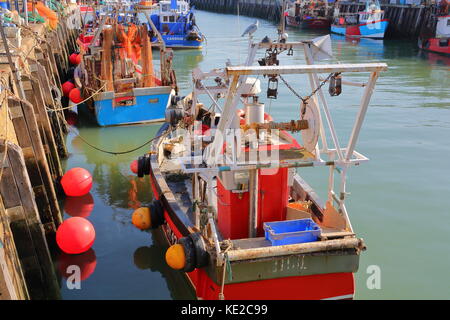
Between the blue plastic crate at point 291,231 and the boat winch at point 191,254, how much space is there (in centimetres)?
87

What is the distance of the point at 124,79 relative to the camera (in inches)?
657

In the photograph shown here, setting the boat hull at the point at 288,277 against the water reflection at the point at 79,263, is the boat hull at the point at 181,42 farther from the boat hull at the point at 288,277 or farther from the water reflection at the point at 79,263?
the boat hull at the point at 288,277

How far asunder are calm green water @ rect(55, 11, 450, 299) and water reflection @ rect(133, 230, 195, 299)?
0.02 meters

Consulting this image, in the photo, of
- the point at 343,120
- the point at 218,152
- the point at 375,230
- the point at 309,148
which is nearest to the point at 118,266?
the point at 218,152

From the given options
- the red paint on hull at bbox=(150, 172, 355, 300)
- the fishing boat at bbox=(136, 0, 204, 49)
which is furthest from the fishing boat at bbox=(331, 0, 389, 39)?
the red paint on hull at bbox=(150, 172, 355, 300)

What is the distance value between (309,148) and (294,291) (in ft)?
6.06

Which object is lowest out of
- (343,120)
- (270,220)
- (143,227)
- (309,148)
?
(343,120)

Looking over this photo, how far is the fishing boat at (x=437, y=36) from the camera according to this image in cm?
3362

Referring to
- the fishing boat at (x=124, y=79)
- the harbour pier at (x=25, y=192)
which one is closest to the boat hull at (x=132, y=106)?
the fishing boat at (x=124, y=79)

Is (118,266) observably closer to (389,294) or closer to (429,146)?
(389,294)

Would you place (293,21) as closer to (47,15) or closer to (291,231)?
(47,15)

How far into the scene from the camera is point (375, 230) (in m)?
9.57

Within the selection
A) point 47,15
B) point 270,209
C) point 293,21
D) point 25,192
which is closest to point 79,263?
point 25,192

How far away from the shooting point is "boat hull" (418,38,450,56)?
3369 centimetres
